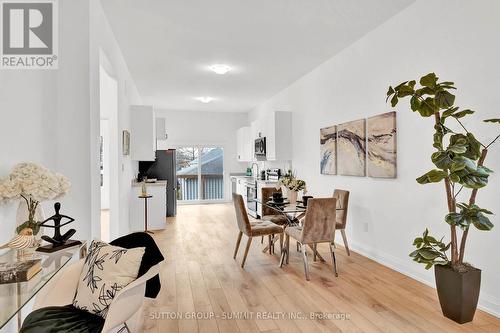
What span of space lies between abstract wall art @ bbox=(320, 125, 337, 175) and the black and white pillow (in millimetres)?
3560

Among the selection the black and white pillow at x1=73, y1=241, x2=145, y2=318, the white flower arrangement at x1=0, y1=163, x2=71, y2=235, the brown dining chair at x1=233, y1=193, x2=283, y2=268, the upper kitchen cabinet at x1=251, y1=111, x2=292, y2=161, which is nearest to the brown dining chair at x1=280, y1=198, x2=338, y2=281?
the brown dining chair at x1=233, y1=193, x2=283, y2=268

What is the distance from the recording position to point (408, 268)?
3.43 meters

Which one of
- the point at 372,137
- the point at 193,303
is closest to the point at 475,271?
the point at 372,137

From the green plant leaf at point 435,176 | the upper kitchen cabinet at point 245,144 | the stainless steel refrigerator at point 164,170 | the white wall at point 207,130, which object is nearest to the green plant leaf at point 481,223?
the green plant leaf at point 435,176

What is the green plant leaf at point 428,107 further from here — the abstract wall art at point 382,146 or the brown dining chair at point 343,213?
the brown dining chair at point 343,213

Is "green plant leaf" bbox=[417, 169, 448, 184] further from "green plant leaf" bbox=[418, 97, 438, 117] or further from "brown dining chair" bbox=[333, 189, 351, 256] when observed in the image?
"brown dining chair" bbox=[333, 189, 351, 256]

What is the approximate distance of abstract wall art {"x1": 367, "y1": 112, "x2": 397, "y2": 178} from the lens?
142 inches

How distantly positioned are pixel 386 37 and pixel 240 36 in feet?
5.98

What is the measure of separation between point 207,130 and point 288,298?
735 cm

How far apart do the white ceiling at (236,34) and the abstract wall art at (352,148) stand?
3.90ft

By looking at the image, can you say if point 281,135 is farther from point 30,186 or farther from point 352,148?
point 30,186

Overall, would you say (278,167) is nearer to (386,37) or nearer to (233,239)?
(233,239)

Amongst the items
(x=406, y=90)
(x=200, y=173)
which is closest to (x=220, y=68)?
(x=406, y=90)

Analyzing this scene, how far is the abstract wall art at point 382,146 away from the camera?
360 cm
